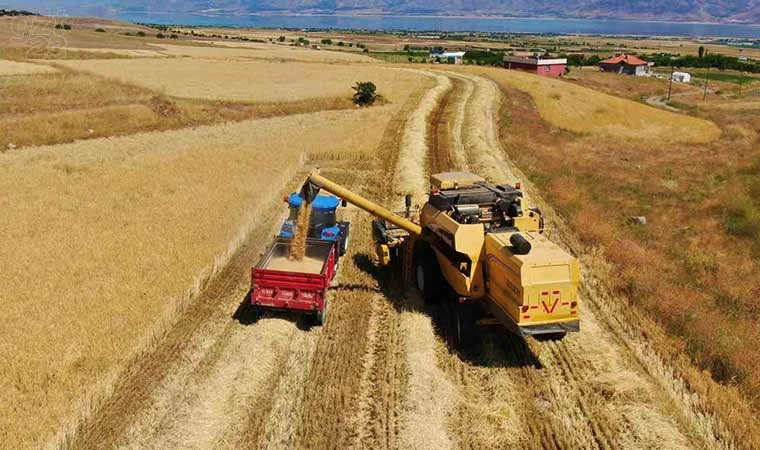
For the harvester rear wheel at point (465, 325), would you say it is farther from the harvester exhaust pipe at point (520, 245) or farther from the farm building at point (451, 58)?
the farm building at point (451, 58)

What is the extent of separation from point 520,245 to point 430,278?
3.56 metres

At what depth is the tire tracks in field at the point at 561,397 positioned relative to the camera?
Result: 989cm

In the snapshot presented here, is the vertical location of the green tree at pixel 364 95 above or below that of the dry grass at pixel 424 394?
above

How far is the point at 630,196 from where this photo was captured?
25656 mm

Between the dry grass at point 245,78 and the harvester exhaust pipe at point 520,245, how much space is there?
126 ft

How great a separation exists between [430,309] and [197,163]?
16.9m

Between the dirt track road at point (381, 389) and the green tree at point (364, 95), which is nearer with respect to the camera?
the dirt track road at point (381, 389)


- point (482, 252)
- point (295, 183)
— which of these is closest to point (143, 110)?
point (295, 183)

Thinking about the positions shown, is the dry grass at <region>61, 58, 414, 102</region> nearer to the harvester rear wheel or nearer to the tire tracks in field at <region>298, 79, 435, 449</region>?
the tire tracks in field at <region>298, 79, 435, 449</region>

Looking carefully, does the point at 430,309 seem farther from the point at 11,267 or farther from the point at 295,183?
the point at 295,183

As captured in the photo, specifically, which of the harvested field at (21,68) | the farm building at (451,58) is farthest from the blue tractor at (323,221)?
the farm building at (451,58)

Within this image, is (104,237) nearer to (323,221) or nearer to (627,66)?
(323,221)

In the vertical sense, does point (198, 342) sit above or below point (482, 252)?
below

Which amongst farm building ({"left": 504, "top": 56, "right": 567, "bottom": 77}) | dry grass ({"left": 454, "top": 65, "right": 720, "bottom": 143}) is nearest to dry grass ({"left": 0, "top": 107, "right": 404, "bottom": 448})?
dry grass ({"left": 454, "top": 65, "right": 720, "bottom": 143})
